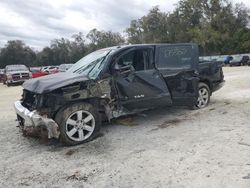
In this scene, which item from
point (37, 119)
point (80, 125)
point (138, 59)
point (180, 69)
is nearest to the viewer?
point (37, 119)

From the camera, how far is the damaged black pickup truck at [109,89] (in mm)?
5816

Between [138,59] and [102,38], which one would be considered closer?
[138,59]

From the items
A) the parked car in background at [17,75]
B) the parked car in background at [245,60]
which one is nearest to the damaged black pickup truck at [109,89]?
the parked car in background at [17,75]

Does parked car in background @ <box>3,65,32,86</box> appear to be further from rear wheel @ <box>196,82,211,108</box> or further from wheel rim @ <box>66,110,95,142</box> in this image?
wheel rim @ <box>66,110,95,142</box>

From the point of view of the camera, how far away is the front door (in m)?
6.63

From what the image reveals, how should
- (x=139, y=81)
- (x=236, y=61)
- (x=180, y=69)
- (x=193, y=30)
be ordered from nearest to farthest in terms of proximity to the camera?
(x=139, y=81)
(x=180, y=69)
(x=236, y=61)
(x=193, y=30)

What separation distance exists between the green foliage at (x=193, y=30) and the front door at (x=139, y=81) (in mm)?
50773

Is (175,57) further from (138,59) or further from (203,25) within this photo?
(203,25)

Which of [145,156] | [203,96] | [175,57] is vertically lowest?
[145,156]

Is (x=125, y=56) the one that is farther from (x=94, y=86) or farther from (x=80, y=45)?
(x=80, y=45)

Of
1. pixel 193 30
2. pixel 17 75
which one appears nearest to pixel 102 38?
pixel 193 30

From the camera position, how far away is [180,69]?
25.1ft

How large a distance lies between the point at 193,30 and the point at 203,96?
54.3 meters

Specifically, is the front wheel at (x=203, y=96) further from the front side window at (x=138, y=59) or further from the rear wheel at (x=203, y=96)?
the front side window at (x=138, y=59)
